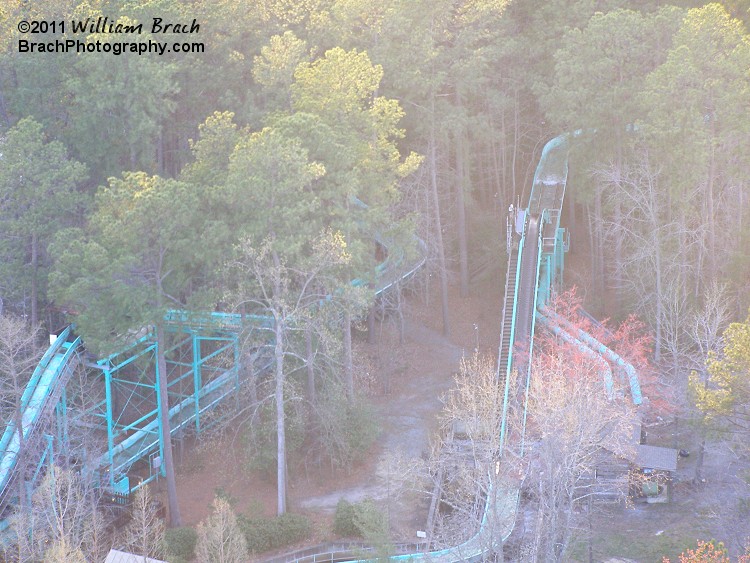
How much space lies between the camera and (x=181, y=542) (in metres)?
30.2

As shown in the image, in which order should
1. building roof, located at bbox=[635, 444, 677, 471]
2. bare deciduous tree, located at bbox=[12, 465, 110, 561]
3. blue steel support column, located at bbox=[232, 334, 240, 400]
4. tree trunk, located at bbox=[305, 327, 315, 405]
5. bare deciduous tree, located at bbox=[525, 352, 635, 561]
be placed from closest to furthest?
→ bare deciduous tree, located at bbox=[12, 465, 110, 561] → bare deciduous tree, located at bbox=[525, 352, 635, 561] → building roof, located at bbox=[635, 444, 677, 471] → tree trunk, located at bbox=[305, 327, 315, 405] → blue steel support column, located at bbox=[232, 334, 240, 400]

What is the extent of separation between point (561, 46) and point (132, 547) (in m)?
28.1

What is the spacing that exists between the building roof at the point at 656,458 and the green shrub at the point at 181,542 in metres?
12.5

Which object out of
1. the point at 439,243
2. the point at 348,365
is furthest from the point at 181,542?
the point at 439,243

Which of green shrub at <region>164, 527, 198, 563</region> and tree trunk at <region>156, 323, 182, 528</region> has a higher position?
tree trunk at <region>156, 323, 182, 528</region>

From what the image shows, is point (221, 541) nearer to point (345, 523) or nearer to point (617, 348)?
point (345, 523)

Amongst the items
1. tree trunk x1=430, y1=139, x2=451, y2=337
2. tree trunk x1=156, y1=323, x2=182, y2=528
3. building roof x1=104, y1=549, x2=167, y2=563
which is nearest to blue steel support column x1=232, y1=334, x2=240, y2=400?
tree trunk x1=156, y1=323, x2=182, y2=528

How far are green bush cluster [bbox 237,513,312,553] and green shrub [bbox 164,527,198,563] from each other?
53.4 inches

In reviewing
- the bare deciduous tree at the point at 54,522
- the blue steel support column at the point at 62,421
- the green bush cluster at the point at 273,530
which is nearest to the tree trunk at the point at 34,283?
the blue steel support column at the point at 62,421

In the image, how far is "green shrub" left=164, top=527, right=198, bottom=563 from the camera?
30.0m

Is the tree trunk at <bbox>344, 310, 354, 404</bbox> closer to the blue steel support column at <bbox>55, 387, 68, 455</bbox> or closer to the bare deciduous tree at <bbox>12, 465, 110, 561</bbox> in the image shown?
the blue steel support column at <bbox>55, 387, 68, 455</bbox>

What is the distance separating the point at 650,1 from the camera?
4716 cm

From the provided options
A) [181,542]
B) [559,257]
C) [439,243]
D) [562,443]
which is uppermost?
[439,243]

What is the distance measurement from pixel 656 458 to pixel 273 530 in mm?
10932
